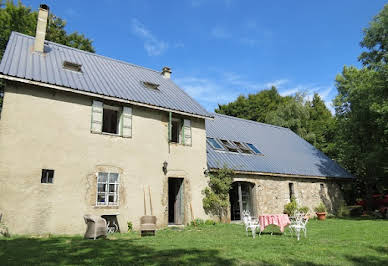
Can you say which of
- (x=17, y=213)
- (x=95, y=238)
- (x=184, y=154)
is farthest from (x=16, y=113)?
(x=184, y=154)

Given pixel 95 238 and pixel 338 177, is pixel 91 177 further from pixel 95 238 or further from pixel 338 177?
pixel 338 177

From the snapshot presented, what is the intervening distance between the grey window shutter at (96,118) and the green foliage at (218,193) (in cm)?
549

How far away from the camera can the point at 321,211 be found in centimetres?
1789

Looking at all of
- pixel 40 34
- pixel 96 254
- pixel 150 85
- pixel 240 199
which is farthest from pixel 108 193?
pixel 40 34

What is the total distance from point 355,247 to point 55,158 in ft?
30.6

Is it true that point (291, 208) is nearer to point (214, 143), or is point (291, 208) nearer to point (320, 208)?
point (320, 208)

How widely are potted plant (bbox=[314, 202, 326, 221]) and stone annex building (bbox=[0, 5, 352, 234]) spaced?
114 cm

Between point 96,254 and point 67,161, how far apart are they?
16.1 ft

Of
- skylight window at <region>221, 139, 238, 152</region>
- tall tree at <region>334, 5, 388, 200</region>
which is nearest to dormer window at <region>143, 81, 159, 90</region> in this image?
skylight window at <region>221, 139, 238, 152</region>

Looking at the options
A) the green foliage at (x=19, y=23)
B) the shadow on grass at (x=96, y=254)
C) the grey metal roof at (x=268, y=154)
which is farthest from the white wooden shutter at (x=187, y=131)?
the green foliage at (x=19, y=23)

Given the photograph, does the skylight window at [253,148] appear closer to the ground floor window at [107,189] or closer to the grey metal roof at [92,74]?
the grey metal roof at [92,74]

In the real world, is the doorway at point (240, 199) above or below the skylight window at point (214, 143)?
below

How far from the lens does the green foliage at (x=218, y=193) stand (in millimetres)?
13648

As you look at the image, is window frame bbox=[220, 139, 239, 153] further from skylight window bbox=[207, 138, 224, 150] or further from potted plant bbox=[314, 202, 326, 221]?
potted plant bbox=[314, 202, 326, 221]
